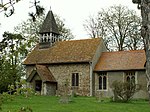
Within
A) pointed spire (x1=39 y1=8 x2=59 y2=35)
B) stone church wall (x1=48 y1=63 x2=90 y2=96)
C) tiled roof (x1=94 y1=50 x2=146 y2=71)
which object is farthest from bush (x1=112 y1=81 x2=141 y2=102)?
pointed spire (x1=39 y1=8 x2=59 y2=35)

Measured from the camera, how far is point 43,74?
35844 millimetres

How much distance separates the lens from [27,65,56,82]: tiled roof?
35541mm

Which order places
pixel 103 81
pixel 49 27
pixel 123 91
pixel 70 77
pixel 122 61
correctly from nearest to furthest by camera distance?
pixel 123 91, pixel 122 61, pixel 103 81, pixel 70 77, pixel 49 27

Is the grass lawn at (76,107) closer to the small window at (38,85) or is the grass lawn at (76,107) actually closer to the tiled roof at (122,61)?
the tiled roof at (122,61)

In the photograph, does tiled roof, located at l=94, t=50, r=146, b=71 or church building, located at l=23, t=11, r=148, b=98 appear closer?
tiled roof, located at l=94, t=50, r=146, b=71

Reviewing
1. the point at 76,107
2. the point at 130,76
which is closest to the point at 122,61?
the point at 130,76

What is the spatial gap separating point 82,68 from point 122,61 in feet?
15.1

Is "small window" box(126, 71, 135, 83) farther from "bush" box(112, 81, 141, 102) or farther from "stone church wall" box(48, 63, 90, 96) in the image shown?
"bush" box(112, 81, 141, 102)

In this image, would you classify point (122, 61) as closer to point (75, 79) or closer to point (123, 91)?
point (75, 79)

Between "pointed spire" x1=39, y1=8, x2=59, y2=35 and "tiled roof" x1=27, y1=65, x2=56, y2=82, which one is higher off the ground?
"pointed spire" x1=39, y1=8, x2=59, y2=35

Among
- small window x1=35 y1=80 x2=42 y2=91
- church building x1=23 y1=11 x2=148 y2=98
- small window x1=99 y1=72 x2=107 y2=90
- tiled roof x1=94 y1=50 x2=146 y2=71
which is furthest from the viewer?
small window x1=35 y1=80 x2=42 y2=91

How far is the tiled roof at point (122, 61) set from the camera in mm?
32903

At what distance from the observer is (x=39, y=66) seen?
36.8 m

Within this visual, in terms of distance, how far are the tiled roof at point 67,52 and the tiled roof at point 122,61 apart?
1.54 metres
